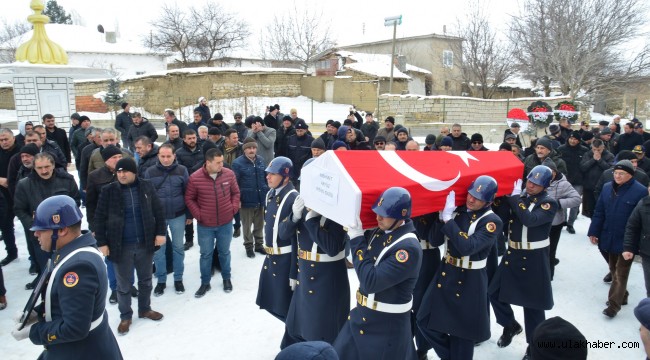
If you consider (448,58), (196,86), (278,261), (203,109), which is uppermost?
(448,58)

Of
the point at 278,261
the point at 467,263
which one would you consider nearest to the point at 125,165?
the point at 278,261

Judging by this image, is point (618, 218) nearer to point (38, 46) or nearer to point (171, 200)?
point (171, 200)

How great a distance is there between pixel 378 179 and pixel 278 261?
1.38 m

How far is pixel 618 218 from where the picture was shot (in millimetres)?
4934

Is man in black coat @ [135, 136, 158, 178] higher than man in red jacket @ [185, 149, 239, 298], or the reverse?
man in black coat @ [135, 136, 158, 178]

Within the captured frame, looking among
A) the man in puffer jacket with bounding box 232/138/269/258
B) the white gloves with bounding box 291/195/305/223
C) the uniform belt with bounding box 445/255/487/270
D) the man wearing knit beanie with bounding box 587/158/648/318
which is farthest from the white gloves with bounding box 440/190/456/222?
the man in puffer jacket with bounding box 232/138/269/258

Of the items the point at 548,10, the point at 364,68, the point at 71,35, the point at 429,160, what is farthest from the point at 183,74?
the point at 429,160

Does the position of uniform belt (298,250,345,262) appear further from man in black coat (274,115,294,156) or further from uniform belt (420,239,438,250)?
man in black coat (274,115,294,156)

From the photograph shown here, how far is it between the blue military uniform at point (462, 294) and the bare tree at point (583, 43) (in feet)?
97.1

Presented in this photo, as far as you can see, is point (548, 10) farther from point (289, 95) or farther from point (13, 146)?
point (13, 146)

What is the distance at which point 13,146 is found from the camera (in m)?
6.48

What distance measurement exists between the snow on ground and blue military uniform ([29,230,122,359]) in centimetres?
168

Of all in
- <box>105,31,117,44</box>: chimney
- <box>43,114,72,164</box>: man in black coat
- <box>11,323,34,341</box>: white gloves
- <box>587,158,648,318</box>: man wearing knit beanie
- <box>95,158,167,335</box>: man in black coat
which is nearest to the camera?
<box>11,323,34,341</box>: white gloves

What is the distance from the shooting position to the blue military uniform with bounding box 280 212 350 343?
134 inches
